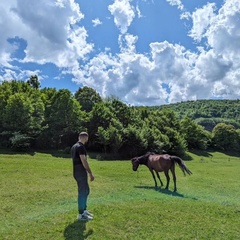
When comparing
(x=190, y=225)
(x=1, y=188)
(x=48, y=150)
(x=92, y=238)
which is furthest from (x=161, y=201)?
(x=48, y=150)

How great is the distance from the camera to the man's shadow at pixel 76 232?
28.0ft

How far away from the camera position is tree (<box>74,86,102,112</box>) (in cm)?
8062

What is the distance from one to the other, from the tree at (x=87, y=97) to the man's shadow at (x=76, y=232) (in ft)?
233

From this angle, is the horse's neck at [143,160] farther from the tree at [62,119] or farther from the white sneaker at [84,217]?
the tree at [62,119]

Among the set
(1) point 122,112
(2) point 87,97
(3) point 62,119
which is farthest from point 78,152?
(2) point 87,97

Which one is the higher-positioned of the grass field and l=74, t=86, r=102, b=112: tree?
l=74, t=86, r=102, b=112: tree

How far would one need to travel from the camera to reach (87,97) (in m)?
81.6

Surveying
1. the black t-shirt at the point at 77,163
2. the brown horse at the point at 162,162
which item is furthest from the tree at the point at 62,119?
the black t-shirt at the point at 77,163

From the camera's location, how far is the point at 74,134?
193ft

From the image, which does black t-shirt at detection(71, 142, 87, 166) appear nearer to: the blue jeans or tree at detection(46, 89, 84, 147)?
the blue jeans

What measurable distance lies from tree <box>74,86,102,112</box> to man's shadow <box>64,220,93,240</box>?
7113 cm

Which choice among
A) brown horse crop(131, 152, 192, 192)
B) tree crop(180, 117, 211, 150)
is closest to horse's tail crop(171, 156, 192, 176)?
brown horse crop(131, 152, 192, 192)

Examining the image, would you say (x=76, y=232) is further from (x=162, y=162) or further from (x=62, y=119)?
(x=62, y=119)

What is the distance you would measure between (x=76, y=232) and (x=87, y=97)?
2908 inches
